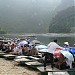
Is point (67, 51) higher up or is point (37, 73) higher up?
point (67, 51)

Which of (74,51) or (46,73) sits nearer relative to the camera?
(46,73)

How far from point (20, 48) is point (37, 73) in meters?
11.4

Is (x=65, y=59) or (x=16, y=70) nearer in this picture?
(x=65, y=59)

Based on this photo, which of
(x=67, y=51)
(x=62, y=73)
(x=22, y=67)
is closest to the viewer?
(x=62, y=73)

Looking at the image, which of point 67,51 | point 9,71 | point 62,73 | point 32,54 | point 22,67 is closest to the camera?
point 62,73

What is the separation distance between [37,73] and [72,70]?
3920mm

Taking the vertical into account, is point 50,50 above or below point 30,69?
above

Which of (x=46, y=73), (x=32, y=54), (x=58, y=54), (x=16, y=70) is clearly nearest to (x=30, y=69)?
(x=16, y=70)

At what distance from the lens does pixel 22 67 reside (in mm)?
21688

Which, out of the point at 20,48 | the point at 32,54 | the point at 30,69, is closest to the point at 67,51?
the point at 30,69

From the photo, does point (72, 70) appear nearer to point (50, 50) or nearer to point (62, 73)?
point (62, 73)

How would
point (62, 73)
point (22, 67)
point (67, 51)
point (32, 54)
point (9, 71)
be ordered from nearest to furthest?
point (62, 73)
point (67, 51)
point (9, 71)
point (22, 67)
point (32, 54)

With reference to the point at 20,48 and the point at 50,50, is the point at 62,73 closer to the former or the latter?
the point at 50,50

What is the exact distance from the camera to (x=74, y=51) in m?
18.5
